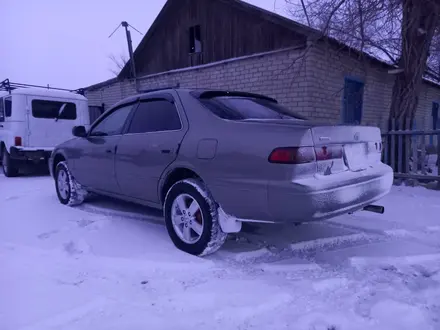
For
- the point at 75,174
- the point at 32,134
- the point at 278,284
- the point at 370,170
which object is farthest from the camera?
the point at 32,134

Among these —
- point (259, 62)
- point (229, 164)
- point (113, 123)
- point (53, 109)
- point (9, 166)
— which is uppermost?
point (259, 62)

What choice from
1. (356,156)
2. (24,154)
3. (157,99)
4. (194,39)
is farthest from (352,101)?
(24,154)

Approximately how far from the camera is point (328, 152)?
2.56m

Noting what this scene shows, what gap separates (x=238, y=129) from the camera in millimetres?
2650

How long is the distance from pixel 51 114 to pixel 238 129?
768cm

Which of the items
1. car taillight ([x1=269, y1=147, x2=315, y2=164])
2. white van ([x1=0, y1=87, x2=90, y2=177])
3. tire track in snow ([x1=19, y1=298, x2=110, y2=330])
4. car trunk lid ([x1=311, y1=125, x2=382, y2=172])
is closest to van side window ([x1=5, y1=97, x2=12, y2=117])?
white van ([x1=0, y1=87, x2=90, y2=177])

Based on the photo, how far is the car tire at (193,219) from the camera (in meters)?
2.81

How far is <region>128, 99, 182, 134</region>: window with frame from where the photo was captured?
3270mm

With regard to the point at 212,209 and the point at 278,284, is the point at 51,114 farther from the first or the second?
the point at 278,284

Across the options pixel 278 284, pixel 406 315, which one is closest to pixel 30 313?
pixel 278 284

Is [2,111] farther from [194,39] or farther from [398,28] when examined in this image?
[398,28]

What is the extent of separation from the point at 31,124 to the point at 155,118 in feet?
20.6

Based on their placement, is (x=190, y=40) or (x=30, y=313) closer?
(x=30, y=313)

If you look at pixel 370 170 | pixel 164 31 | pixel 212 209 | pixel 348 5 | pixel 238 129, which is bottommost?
pixel 212 209
